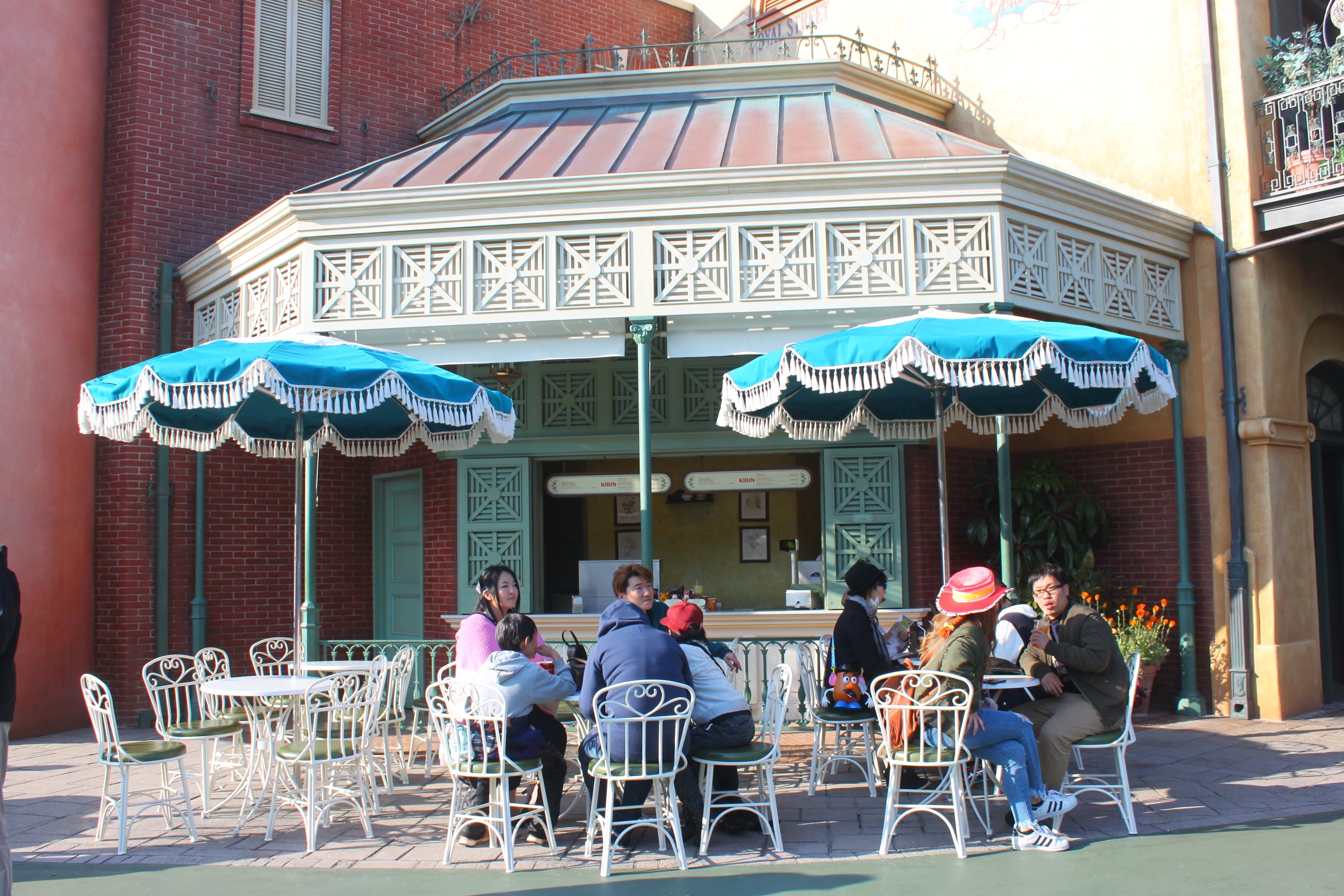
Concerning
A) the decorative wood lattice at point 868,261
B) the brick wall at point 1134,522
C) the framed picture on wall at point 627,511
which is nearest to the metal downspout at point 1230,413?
the brick wall at point 1134,522

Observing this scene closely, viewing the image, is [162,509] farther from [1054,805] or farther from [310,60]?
[1054,805]

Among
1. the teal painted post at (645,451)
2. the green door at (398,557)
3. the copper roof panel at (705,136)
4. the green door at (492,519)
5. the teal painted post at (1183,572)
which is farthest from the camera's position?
the green door at (398,557)

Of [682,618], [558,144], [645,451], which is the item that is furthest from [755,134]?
[682,618]

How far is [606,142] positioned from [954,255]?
3432 millimetres

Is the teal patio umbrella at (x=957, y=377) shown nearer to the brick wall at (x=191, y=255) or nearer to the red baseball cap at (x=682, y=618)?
the red baseball cap at (x=682, y=618)

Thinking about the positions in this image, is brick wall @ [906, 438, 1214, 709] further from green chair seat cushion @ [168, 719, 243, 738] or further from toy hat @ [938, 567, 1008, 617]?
green chair seat cushion @ [168, 719, 243, 738]

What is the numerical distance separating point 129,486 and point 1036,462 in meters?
8.59

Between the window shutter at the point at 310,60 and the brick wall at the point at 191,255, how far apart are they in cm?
15

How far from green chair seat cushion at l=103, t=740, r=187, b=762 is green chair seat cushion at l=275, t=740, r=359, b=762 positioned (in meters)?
0.55

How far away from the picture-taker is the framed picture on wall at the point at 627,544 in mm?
13781

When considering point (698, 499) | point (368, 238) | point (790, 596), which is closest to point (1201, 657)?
point (790, 596)

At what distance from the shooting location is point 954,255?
8.16 meters

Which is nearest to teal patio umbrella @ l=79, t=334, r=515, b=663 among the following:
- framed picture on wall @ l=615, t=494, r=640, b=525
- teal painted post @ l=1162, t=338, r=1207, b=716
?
teal painted post @ l=1162, t=338, r=1207, b=716

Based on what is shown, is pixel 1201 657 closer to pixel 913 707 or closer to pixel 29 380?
pixel 913 707
